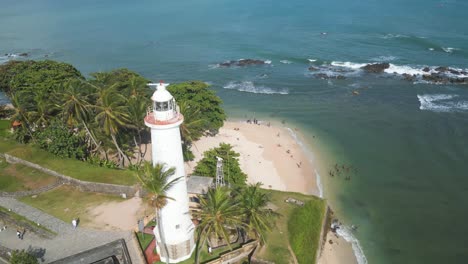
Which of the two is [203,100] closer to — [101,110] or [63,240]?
[101,110]

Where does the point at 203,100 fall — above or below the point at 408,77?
above

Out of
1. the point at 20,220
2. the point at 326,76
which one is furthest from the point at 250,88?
the point at 20,220

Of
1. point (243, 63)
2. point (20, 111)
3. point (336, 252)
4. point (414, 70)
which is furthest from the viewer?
point (243, 63)

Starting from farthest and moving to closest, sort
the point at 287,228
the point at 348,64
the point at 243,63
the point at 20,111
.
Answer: the point at 243,63 < the point at 348,64 < the point at 20,111 < the point at 287,228

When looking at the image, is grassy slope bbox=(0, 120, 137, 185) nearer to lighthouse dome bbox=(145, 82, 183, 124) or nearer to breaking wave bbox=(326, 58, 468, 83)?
lighthouse dome bbox=(145, 82, 183, 124)

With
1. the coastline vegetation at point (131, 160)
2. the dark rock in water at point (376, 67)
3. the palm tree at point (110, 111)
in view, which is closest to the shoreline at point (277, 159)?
the coastline vegetation at point (131, 160)

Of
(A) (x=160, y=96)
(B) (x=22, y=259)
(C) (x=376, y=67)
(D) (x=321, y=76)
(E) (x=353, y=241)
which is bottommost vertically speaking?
(E) (x=353, y=241)

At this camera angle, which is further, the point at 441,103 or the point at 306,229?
the point at 441,103

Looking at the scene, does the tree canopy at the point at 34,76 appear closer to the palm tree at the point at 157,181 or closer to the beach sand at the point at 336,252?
the palm tree at the point at 157,181
